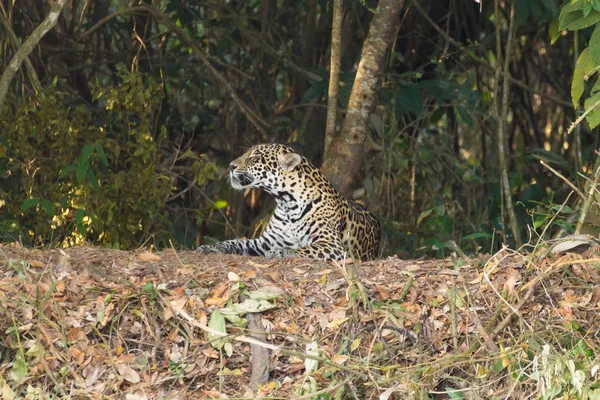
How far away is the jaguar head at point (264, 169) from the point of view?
835 cm

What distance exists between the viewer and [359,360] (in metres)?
5.45

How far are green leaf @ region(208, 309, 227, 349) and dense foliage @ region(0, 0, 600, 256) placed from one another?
242cm

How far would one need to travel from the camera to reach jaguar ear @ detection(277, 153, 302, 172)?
8367 millimetres

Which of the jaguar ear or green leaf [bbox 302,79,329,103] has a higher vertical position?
green leaf [bbox 302,79,329,103]

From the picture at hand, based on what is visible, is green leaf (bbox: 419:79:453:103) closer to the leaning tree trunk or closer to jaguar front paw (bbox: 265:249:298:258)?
the leaning tree trunk

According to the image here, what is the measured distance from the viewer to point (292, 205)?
8445 mm

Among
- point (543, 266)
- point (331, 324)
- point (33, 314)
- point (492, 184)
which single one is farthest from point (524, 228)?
point (33, 314)

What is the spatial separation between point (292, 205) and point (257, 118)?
131 cm

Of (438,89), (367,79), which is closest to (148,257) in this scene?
(367,79)

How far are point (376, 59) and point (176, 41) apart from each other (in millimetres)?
3803

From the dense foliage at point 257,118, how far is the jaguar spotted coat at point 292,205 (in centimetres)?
38

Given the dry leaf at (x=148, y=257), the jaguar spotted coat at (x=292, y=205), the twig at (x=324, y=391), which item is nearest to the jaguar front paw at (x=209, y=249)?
the jaguar spotted coat at (x=292, y=205)

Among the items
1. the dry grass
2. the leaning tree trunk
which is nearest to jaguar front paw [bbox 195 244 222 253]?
the leaning tree trunk

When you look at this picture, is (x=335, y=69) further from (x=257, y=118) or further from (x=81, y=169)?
(x=81, y=169)
